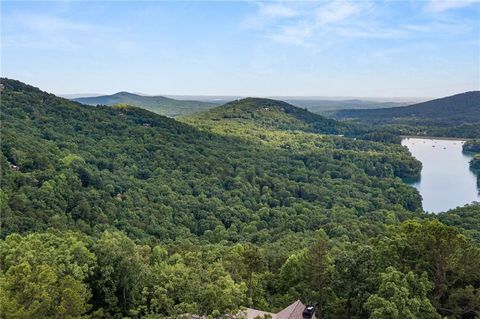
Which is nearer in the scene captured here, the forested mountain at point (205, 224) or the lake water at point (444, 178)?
the forested mountain at point (205, 224)

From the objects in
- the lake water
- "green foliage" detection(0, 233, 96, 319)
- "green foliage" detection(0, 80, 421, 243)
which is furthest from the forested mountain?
the lake water

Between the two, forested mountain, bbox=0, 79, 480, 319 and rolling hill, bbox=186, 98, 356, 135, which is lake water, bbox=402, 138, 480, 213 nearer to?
forested mountain, bbox=0, 79, 480, 319

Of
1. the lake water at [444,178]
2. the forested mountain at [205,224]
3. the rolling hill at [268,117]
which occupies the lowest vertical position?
the lake water at [444,178]

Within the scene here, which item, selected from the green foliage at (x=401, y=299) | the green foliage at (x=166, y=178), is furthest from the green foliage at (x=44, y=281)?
the green foliage at (x=166, y=178)

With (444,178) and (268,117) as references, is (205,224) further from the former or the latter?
(268,117)

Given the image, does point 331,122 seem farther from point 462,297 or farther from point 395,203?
point 462,297

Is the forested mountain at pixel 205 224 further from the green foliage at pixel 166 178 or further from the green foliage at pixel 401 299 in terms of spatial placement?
the green foliage at pixel 166 178
